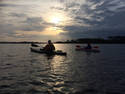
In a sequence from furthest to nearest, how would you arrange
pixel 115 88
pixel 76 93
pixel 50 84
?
pixel 50 84, pixel 115 88, pixel 76 93

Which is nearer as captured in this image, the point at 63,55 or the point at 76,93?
the point at 76,93

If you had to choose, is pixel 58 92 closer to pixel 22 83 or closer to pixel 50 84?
pixel 50 84

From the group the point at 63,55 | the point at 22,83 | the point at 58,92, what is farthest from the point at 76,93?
the point at 63,55

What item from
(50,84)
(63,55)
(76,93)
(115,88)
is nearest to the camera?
(76,93)

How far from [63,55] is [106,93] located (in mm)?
18141

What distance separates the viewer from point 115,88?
736 cm

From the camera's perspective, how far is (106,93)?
21.9ft

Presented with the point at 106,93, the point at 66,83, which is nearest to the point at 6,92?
the point at 66,83

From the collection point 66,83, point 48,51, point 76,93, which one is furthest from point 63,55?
point 76,93

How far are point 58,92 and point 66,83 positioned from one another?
59.3 inches

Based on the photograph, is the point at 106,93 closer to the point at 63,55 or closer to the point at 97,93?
the point at 97,93

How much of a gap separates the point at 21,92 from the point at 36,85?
120 cm

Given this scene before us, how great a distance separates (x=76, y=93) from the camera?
6.56 meters

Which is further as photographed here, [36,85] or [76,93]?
[36,85]
